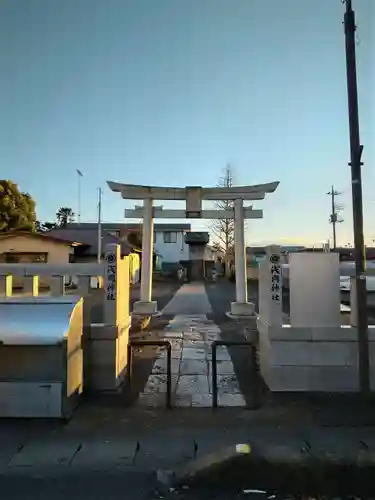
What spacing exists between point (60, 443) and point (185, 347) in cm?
470

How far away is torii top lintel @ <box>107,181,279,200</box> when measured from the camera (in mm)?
13086

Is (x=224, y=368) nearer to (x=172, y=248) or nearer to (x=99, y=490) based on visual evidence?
(x=99, y=490)

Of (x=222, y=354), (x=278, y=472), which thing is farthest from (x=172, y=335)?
(x=278, y=472)

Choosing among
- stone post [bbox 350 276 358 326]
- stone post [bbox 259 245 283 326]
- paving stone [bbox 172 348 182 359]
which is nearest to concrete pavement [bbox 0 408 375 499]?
stone post [bbox 259 245 283 326]

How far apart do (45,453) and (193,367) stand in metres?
3.52

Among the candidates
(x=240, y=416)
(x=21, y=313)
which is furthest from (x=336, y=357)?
(x=21, y=313)

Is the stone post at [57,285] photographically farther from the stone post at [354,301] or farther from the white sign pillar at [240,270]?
the white sign pillar at [240,270]

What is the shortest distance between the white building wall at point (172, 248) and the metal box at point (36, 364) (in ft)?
133

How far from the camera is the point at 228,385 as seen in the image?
5793 mm

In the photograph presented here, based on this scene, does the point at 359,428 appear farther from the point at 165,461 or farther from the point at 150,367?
the point at 150,367

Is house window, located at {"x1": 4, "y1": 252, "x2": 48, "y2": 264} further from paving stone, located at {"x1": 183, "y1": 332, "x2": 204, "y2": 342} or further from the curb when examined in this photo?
the curb

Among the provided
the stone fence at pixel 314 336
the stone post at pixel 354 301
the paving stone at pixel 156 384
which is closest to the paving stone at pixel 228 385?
the stone fence at pixel 314 336

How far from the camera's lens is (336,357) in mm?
5316

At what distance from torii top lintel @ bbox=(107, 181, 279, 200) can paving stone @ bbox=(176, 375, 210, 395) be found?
26.2ft
